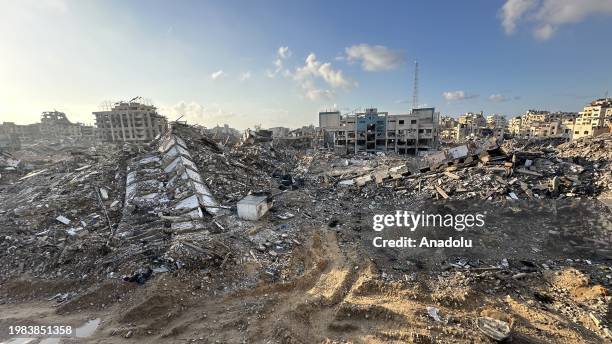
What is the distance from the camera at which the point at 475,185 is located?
47.6ft

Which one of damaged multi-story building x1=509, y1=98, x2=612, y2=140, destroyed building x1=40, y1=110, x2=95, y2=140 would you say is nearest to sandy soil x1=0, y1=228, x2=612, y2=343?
damaged multi-story building x1=509, y1=98, x2=612, y2=140

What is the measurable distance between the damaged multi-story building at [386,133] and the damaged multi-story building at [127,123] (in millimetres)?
32402

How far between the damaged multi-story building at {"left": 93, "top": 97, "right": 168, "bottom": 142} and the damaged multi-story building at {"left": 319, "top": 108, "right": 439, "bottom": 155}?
32402 mm

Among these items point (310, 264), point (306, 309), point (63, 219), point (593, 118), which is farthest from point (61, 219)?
point (593, 118)

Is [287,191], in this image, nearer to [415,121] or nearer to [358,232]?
[358,232]

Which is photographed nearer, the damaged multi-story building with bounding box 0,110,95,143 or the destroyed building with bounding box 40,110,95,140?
the damaged multi-story building with bounding box 0,110,95,143

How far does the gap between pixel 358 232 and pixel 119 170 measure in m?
14.6

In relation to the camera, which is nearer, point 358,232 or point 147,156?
point 358,232

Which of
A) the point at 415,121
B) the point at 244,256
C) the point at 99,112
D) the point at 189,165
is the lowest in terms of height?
the point at 244,256

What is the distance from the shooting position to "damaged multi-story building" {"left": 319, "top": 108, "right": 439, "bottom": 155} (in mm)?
37312

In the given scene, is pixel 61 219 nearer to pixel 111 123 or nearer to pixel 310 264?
pixel 310 264

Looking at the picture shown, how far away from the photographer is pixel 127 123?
49312 mm

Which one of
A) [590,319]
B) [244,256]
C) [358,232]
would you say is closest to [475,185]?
[358,232]

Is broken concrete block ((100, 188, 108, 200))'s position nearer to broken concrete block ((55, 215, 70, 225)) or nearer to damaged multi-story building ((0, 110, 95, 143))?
broken concrete block ((55, 215, 70, 225))
